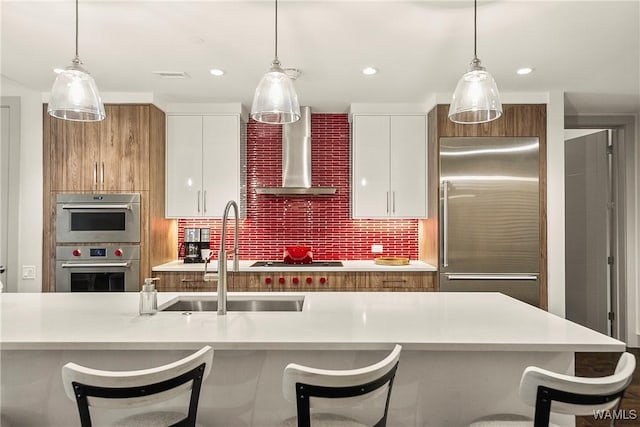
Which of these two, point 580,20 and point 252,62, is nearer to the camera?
point 580,20

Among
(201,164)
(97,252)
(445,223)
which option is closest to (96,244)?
(97,252)

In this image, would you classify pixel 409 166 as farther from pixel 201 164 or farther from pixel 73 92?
pixel 73 92

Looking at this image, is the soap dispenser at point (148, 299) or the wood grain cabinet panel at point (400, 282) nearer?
the soap dispenser at point (148, 299)

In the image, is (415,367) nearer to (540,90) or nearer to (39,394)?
(39,394)

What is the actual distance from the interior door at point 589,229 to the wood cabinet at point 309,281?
2324 mm

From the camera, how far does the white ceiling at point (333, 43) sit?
2.40 metres

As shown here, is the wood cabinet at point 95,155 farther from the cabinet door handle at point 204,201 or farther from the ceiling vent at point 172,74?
the ceiling vent at point 172,74

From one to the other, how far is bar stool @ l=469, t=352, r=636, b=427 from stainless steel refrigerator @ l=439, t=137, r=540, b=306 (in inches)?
101

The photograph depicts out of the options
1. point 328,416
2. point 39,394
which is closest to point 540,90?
point 328,416

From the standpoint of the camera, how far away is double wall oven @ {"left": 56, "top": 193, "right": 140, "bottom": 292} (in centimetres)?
390

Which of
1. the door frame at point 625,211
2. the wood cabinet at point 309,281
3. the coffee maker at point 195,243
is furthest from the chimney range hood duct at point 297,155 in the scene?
the door frame at point 625,211

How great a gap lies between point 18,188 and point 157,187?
1218mm

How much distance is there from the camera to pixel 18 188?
3.98 m

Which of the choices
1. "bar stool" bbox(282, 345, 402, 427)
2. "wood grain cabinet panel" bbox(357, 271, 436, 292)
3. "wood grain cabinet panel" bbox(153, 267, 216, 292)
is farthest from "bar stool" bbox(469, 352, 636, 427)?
"wood grain cabinet panel" bbox(153, 267, 216, 292)
